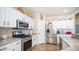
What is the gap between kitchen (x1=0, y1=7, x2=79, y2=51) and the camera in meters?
1.49

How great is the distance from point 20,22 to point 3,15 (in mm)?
544

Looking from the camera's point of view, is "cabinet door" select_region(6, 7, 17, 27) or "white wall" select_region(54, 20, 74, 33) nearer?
"white wall" select_region(54, 20, 74, 33)

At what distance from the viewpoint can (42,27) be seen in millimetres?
1736

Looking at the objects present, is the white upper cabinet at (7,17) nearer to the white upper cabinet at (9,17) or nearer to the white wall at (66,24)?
the white upper cabinet at (9,17)

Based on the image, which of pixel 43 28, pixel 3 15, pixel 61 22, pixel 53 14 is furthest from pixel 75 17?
pixel 3 15

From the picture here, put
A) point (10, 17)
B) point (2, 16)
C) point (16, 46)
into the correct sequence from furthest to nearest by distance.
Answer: point (10, 17) < point (2, 16) < point (16, 46)

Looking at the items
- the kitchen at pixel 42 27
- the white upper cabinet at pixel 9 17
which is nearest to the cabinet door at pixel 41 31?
the kitchen at pixel 42 27

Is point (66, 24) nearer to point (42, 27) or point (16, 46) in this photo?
point (42, 27)

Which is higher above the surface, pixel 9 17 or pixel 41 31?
pixel 9 17

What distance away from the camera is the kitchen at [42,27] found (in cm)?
149

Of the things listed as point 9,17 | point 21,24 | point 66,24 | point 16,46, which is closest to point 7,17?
point 9,17

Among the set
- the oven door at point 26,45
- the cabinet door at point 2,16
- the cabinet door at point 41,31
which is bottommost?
the oven door at point 26,45

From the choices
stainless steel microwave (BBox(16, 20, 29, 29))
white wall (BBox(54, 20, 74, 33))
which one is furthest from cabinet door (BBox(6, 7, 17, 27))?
Result: white wall (BBox(54, 20, 74, 33))

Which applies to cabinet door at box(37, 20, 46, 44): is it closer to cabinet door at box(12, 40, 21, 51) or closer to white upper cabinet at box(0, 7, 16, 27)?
cabinet door at box(12, 40, 21, 51)
